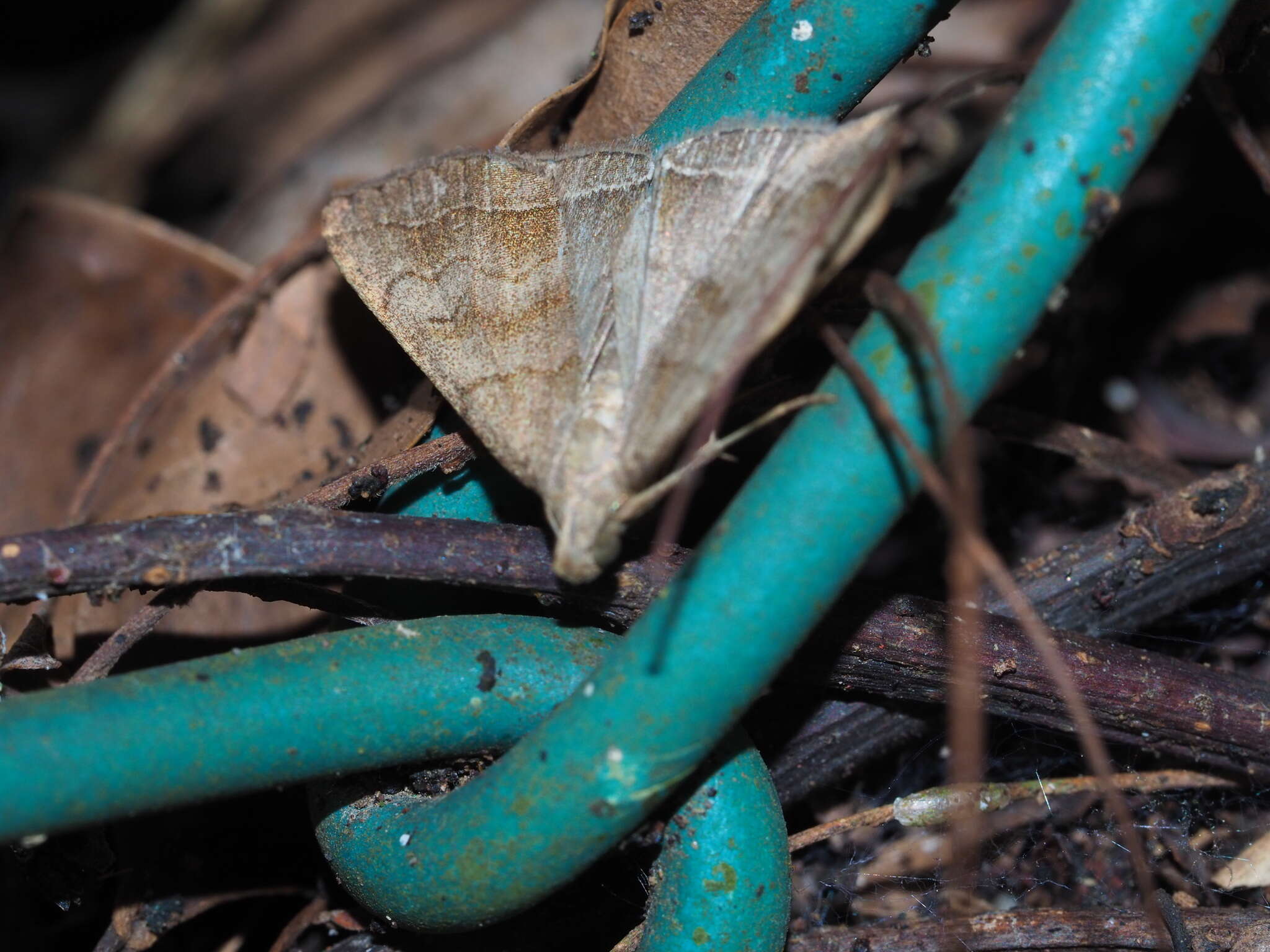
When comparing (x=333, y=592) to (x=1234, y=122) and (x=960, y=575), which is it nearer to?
(x=960, y=575)

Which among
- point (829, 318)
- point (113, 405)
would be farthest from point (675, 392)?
point (113, 405)

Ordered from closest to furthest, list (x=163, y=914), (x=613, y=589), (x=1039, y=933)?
(x=613, y=589), (x=1039, y=933), (x=163, y=914)

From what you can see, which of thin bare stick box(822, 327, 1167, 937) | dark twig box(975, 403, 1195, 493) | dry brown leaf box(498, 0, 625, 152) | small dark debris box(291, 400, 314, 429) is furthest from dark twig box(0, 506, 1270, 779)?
small dark debris box(291, 400, 314, 429)

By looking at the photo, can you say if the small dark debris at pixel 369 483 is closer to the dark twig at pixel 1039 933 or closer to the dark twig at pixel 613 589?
the dark twig at pixel 613 589

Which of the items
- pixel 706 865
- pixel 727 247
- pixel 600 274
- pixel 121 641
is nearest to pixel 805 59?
pixel 727 247

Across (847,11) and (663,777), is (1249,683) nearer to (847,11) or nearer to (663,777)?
(663,777)

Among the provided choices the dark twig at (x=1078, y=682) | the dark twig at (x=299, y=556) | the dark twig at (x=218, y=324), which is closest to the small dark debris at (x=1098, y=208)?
the dark twig at (x=1078, y=682)
